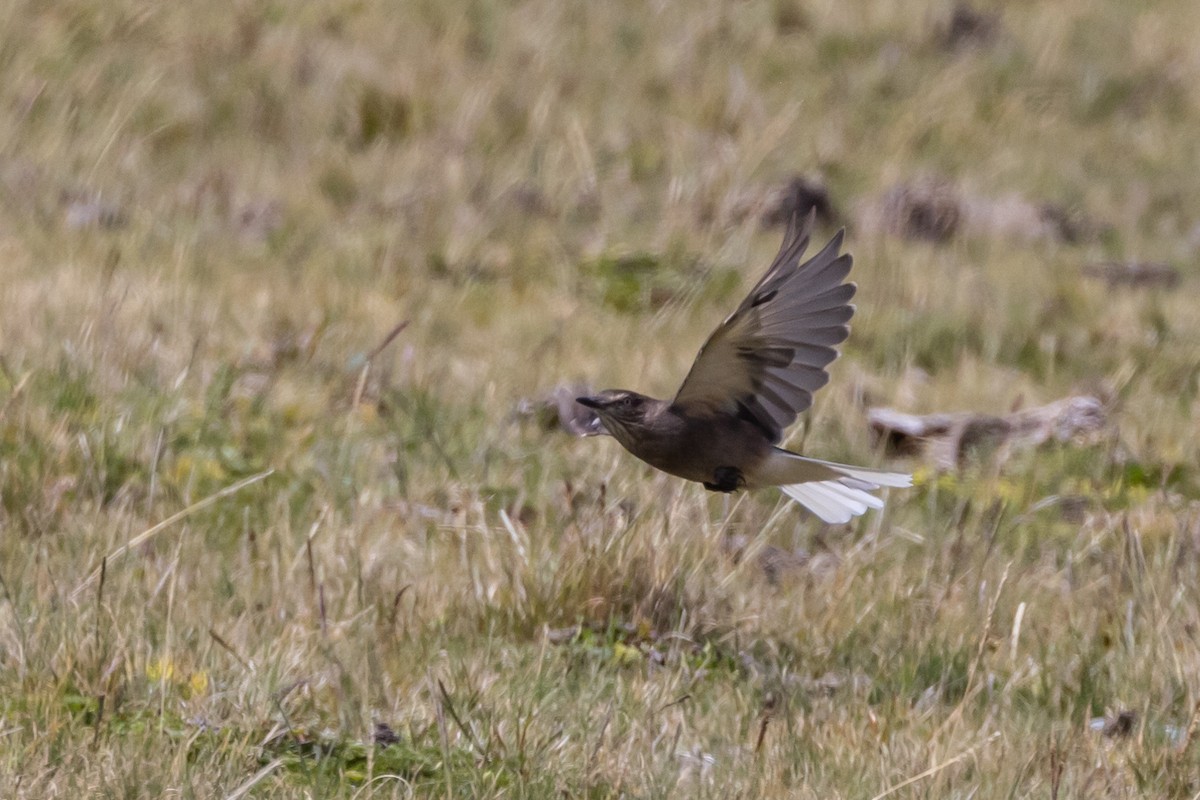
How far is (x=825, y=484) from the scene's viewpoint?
3.86 m

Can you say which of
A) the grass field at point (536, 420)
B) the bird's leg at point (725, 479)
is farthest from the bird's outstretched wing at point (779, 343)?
the grass field at point (536, 420)

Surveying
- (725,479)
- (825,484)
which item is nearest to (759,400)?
(725,479)

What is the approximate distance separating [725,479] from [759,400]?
0.19 m

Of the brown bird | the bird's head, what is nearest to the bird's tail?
the brown bird

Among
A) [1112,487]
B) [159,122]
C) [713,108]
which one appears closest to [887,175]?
[713,108]

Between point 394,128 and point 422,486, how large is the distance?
5011 millimetres

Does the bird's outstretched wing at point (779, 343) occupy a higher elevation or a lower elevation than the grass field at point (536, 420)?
higher

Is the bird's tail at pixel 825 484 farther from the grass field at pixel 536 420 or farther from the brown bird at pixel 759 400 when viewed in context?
the grass field at pixel 536 420

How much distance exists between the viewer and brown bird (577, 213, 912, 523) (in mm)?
3365

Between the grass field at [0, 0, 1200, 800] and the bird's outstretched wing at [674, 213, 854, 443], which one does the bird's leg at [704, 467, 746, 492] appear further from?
the grass field at [0, 0, 1200, 800]

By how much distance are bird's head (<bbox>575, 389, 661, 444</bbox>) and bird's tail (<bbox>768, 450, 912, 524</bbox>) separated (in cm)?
31

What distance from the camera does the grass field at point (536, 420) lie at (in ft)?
11.1

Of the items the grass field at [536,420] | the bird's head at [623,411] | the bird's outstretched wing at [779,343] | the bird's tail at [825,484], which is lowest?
the grass field at [536,420]

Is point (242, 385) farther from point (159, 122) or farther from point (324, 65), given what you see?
point (324, 65)
